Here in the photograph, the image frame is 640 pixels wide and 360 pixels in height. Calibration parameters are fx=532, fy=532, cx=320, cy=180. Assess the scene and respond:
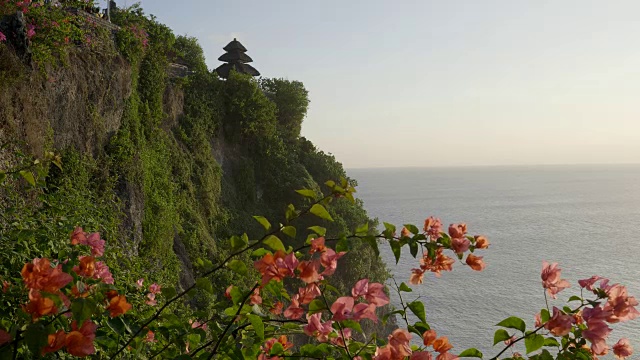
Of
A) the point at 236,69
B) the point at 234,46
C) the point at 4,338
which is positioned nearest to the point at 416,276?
the point at 4,338

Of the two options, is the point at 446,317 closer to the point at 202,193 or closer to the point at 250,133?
the point at 250,133

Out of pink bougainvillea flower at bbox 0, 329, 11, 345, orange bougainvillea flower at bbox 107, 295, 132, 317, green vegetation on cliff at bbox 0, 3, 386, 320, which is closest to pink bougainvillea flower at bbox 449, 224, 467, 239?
orange bougainvillea flower at bbox 107, 295, 132, 317

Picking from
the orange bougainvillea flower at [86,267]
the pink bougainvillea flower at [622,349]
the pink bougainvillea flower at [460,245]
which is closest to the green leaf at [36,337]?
the orange bougainvillea flower at [86,267]

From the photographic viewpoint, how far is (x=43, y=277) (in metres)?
1.73

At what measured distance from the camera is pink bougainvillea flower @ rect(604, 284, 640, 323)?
2.02 meters

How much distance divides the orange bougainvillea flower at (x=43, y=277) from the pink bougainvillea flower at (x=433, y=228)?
150 centimetres

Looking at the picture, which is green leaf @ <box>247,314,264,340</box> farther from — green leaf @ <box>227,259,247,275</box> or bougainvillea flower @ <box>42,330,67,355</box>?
bougainvillea flower @ <box>42,330,67,355</box>

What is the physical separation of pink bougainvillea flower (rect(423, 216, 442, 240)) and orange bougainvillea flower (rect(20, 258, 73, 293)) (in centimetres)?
150

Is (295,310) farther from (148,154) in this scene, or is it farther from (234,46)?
(234,46)

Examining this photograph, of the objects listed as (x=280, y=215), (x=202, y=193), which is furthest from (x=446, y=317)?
(x=202, y=193)

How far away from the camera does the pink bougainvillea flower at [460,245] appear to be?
2.24 m

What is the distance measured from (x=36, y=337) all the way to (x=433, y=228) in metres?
1.63

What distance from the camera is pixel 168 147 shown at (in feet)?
54.2

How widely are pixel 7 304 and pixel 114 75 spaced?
9209 millimetres
